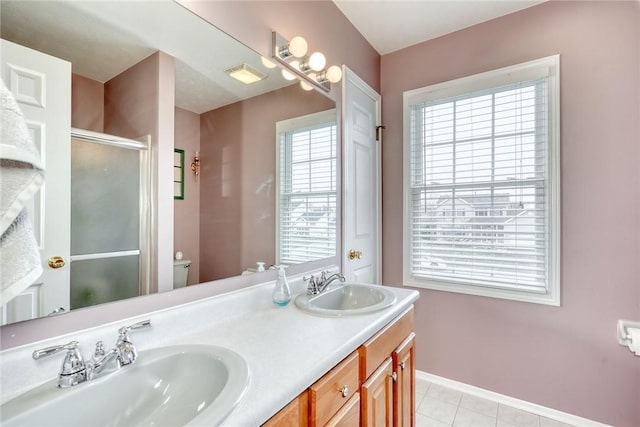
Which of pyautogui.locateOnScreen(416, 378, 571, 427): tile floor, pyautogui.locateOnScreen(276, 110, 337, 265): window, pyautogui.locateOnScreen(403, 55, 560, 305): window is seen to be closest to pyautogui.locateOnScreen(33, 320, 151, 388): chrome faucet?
pyautogui.locateOnScreen(276, 110, 337, 265): window

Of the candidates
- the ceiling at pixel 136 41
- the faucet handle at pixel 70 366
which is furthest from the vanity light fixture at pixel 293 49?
the faucet handle at pixel 70 366

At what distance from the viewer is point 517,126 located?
1.94m

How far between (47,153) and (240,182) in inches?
25.8

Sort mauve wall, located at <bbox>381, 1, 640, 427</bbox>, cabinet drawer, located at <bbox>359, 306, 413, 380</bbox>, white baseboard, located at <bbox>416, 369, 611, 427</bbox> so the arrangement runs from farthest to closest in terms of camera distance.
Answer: white baseboard, located at <bbox>416, 369, 611, 427</bbox> < mauve wall, located at <bbox>381, 1, 640, 427</bbox> < cabinet drawer, located at <bbox>359, 306, 413, 380</bbox>

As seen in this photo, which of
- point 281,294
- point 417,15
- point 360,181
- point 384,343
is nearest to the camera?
Result: point 384,343

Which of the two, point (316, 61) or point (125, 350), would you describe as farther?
point (316, 61)

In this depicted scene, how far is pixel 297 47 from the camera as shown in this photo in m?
1.50

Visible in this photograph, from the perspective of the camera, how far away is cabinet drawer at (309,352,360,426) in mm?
781

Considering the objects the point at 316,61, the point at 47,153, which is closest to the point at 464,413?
the point at 316,61

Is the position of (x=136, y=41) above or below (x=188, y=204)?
above

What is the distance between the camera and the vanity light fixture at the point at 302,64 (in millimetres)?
1473

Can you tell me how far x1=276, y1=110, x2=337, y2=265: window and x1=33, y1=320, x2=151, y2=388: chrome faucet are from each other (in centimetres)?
81

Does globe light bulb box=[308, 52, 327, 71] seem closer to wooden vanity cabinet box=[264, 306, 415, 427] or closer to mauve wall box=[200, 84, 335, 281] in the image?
mauve wall box=[200, 84, 335, 281]

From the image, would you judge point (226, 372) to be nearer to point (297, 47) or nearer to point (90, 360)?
point (90, 360)
